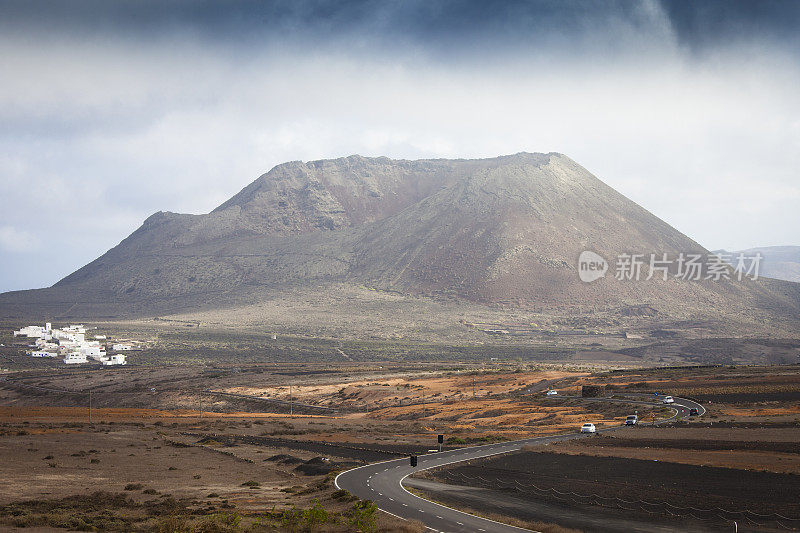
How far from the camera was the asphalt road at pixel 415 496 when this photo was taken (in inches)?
1190

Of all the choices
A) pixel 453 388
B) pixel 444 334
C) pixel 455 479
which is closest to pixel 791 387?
pixel 453 388

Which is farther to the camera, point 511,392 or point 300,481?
point 511,392

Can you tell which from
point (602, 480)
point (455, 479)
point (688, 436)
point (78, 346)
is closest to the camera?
point (602, 480)

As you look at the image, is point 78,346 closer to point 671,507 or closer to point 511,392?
point 511,392

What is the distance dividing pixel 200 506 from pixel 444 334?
6306 inches

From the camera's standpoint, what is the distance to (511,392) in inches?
3760

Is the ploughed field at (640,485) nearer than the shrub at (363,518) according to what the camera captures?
No

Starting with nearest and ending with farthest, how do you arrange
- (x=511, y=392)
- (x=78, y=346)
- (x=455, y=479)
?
(x=455, y=479)
(x=511, y=392)
(x=78, y=346)

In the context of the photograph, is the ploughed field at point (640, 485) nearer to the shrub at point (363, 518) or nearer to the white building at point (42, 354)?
the shrub at point (363, 518)

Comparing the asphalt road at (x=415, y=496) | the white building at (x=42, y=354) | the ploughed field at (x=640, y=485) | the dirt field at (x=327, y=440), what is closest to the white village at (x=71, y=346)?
the white building at (x=42, y=354)

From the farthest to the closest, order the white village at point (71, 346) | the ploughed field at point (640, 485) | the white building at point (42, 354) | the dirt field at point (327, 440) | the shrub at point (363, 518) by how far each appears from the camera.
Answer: the white building at point (42, 354)
the white village at point (71, 346)
the dirt field at point (327, 440)
the ploughed field at point (640, 485)
the shrub at point (363, 518)

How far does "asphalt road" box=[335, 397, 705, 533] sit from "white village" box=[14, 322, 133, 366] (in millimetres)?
112939

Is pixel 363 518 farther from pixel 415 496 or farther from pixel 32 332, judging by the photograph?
pixel 32 332

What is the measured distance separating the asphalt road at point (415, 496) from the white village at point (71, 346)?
113 metres
